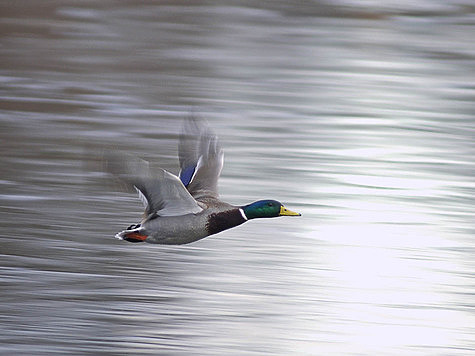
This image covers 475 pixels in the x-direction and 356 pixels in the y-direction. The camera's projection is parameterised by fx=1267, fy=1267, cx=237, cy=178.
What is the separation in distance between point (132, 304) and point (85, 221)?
1.22m

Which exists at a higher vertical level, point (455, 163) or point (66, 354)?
point (455, 163)

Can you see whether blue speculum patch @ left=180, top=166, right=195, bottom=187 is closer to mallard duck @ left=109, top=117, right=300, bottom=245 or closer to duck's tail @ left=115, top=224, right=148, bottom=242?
mallard duck @ left=109, top=117, right=300, bottom=245

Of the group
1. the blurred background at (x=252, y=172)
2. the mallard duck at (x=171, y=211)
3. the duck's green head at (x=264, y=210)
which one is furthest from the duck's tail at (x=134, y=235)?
the blurred background at (x=252, y=172)

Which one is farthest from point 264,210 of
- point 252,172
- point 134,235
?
point 252,172

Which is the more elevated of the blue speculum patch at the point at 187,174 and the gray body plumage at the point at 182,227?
the blue speculum patch at the point at 187,174

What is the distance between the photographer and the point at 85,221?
7.89 metres

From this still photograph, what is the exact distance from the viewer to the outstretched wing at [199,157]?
210 inches

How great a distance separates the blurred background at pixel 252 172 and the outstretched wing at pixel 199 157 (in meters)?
0.10

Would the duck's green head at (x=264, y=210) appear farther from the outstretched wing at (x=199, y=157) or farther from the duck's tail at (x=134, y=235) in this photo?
the duck's tail at (x=134, y=235)

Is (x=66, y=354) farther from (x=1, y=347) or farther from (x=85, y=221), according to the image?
(x=85, y=221)

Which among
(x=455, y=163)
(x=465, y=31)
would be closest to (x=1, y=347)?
(x=455, y=163)

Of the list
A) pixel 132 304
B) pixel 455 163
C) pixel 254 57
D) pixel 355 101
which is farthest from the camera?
pixel 254 57

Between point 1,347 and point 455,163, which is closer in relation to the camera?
point 1,347

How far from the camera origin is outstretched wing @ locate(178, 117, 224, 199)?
534 cm
